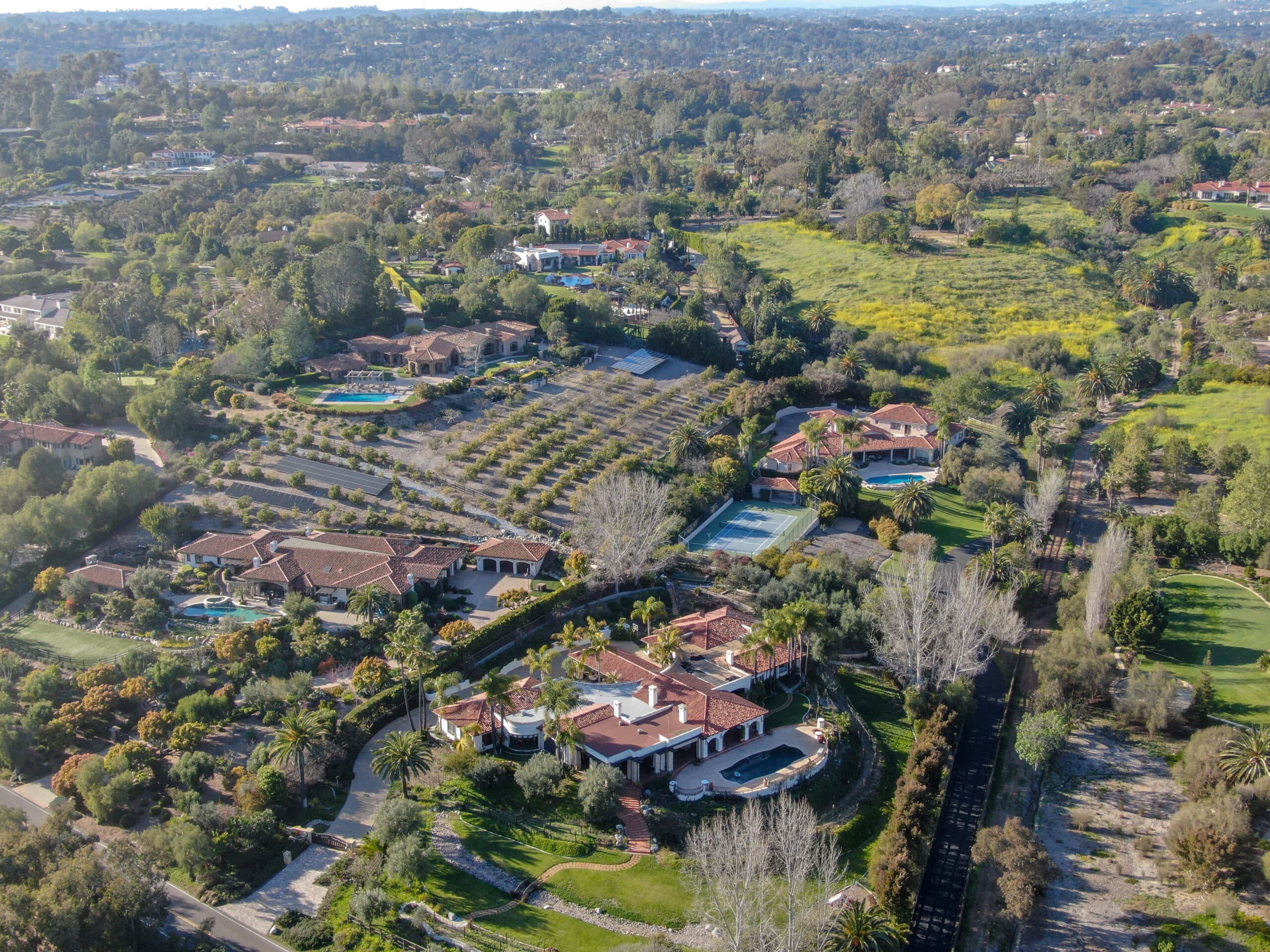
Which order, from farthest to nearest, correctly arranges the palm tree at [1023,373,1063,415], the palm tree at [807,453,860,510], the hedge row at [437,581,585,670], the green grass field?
the green grass field
the palm tree at [1023,373,1063,415]
the palm tree at [807,453,860,510]
the hedge row at [437,581,585,670]

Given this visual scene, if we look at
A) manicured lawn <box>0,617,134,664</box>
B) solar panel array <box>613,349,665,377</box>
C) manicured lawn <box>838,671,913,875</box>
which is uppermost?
solar panel array <box>613,349,665,377</box>

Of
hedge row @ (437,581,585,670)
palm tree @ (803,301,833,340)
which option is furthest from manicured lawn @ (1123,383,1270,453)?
hedge row @ (437,581,585,670)

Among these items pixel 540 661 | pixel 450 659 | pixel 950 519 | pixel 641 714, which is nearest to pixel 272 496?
pixel 450 659

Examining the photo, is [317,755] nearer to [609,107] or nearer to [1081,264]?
[1081,264]

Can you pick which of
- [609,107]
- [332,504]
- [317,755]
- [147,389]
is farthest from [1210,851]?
[609,107]

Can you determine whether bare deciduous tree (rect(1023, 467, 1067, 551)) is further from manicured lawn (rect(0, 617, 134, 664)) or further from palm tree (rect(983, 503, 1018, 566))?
manicured lawn (rect(0, 617, 134, 664))

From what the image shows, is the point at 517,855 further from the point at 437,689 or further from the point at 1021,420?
the point at 1021,420
